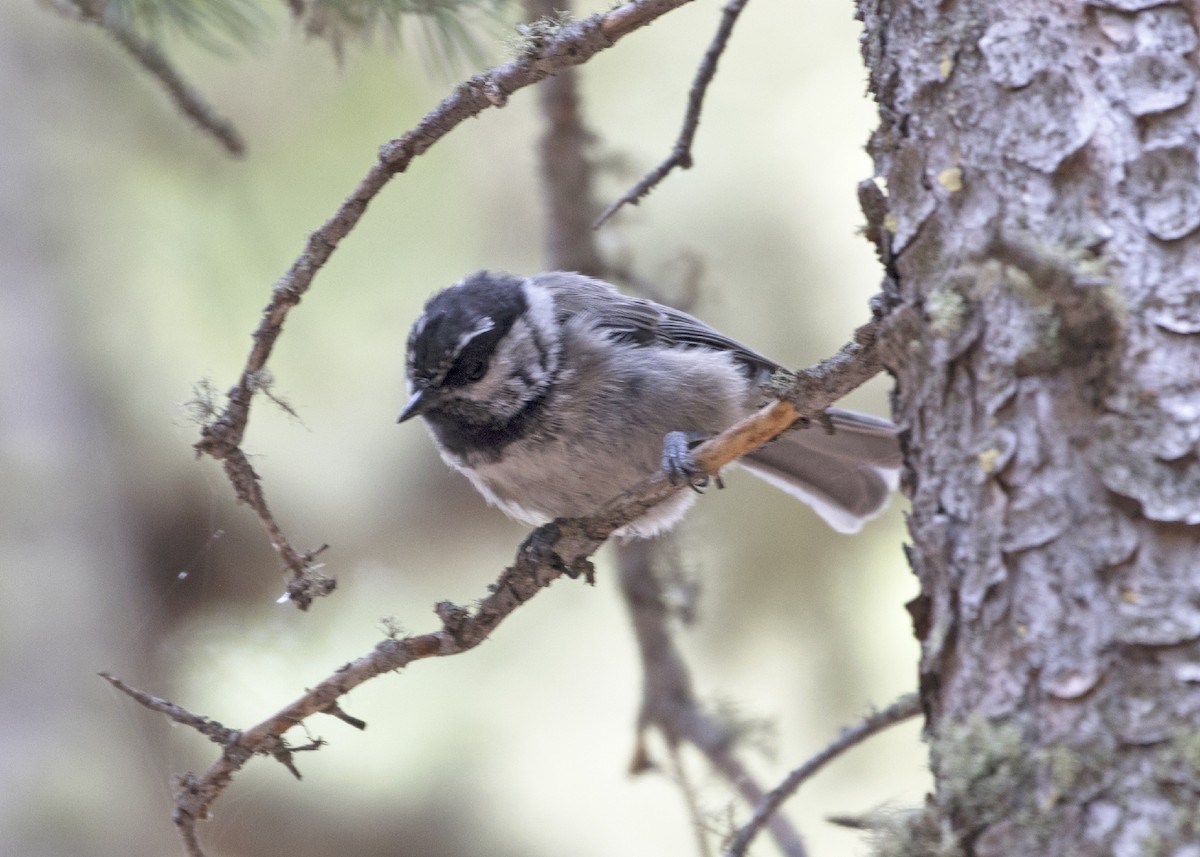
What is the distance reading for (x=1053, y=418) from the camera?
136cm

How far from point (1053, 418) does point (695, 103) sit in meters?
1.12

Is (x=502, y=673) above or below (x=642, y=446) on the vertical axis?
below

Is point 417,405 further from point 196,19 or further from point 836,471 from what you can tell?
point 836,471

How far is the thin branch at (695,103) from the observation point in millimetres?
2131

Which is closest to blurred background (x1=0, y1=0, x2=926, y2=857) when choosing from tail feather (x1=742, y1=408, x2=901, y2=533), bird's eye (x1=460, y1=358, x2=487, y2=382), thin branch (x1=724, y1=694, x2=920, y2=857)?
tail feather (x1=742, y1=408, x2=901, y2=533)

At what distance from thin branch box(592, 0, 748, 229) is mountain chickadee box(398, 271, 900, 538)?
616 mm

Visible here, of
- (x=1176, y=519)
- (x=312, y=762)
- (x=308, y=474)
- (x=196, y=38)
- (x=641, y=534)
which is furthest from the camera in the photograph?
(x=308, y=474)

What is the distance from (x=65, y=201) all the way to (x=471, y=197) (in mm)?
1476

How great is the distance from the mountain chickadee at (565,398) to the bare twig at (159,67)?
0.64 meters

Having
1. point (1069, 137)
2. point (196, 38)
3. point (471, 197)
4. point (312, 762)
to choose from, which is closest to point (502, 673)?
point (312, 762)

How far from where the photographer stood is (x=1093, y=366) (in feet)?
4.41

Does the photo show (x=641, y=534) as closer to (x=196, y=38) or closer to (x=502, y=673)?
(x=502, y=673)

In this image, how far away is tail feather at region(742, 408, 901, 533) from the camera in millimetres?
3068

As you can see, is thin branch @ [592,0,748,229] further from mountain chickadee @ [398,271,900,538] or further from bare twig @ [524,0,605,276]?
bare twig @ [524,0,605,276]
